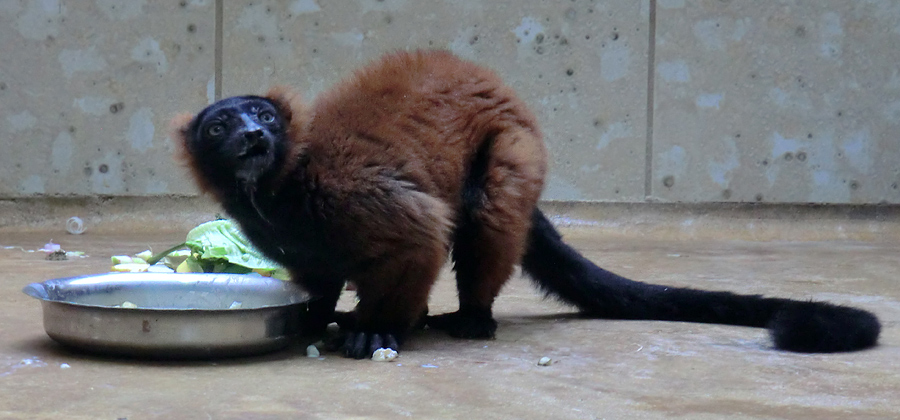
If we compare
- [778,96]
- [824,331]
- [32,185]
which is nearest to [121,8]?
[32,185]

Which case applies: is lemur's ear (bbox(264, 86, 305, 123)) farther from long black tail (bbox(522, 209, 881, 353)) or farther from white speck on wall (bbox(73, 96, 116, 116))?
white speck on wall (bbox(73, 96, 116, 116))

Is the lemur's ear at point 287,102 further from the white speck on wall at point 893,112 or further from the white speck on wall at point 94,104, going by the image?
the white speck on wall at point 893,112

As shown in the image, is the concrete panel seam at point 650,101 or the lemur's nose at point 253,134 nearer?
the lemur's nose at point 253,134

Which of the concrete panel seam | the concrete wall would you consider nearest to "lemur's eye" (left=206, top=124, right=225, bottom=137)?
the concrete wall

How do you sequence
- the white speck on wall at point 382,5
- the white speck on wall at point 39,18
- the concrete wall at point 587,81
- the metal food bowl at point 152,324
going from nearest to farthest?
1. the metal food bowl at point 152,324
2. the white speck on wall at point 39,18
3. the concrete wall at point 587,81
4. the white speck on wall at point 382,5

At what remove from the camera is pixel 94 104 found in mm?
8070

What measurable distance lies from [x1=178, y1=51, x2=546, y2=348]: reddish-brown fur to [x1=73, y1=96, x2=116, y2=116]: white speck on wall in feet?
15.5

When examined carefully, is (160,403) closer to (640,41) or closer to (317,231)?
(317,231)

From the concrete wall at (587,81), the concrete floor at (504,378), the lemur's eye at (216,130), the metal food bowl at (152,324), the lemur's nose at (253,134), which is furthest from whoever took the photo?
the concrete wall at (587,81)

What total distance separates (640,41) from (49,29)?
16.8 ft

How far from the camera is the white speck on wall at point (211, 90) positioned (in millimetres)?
8117

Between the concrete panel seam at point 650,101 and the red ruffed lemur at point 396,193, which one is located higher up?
the concrete panel seam at point 650,101

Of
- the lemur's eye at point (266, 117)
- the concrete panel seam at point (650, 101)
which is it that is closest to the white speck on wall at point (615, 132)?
the concrete panel seam at point (650, 101)

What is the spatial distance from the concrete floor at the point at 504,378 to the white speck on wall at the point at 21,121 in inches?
149
